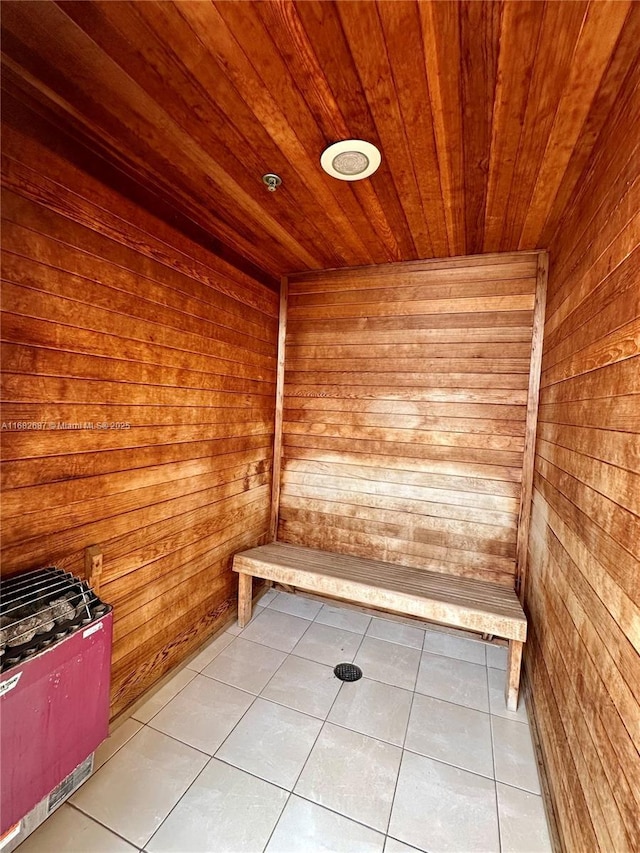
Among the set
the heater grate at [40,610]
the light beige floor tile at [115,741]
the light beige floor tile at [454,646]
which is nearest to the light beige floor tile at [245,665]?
the light beige floor tile at [115,741]

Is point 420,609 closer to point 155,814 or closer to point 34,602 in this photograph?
point 155,814

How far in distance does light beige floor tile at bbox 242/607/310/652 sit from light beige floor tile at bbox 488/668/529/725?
1.17 metres

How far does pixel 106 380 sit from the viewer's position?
5.23ft

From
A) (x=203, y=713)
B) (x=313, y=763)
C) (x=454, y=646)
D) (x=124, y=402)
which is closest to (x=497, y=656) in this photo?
(x=454, y=646)

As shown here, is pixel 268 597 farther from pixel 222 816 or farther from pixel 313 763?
pixel 222 816

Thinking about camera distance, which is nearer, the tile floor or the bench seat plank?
the tile floor

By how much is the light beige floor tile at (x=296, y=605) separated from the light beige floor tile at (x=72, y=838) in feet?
5.03

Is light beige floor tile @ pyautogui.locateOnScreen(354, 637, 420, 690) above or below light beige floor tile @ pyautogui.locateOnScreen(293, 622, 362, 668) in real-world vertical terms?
above

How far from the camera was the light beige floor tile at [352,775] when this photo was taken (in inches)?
55.9

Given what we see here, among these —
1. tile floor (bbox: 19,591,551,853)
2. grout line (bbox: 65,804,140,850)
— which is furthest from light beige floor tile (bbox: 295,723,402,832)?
grout line (bbox: 65,804,140,850)

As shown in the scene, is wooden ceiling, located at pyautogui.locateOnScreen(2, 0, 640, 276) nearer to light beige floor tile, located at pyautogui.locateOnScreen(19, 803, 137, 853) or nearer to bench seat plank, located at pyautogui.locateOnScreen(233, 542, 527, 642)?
bench seat plank, located at pyautogui.locateOnScreen(233, 542, 527, 642)

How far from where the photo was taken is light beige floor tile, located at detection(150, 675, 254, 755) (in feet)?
5.55

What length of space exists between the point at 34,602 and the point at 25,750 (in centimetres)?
41

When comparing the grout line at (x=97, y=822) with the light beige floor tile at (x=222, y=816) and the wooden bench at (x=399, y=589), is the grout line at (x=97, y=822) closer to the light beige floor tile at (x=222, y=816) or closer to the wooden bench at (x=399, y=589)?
the light beige floor tile at (x=222, y=816)
